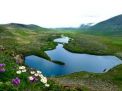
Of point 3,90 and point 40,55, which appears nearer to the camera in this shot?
point 3,90

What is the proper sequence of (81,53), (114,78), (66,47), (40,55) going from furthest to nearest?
(66,47)
(81,53)
(40,55)
(114,78)

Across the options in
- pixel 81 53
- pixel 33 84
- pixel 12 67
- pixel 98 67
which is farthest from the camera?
pixel 81 53

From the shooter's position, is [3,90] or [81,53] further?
[81,53]

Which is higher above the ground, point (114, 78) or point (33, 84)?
point (33, 84)

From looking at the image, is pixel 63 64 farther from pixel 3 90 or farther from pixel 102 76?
pixel 3 90

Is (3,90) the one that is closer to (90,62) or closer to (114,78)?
(114,78)

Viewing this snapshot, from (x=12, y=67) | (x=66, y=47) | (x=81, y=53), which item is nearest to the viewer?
(x=12, y=67)

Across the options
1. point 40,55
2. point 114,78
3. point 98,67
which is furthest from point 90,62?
point 114,78

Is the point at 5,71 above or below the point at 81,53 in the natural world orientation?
above

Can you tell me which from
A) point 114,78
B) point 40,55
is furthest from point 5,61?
point 40,55
